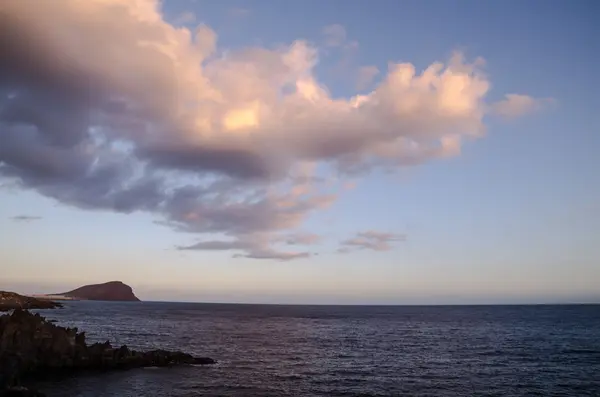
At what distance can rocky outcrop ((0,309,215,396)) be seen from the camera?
1855 inches

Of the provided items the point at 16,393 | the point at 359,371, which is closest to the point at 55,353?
the point at 16,393

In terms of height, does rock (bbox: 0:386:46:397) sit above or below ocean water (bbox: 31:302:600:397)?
above

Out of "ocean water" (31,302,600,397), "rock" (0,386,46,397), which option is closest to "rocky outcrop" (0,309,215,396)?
"ocean water" (31,302,600,397)

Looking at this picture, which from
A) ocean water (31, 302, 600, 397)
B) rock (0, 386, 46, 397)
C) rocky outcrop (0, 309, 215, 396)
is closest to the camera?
rock (0, 386, 46, 397)

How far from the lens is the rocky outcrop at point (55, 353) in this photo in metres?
47.1

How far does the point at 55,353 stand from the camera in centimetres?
5003

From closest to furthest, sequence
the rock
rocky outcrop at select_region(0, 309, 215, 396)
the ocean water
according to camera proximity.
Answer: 1. the rock
2. the ocean water
3. rocky outcrop at select_region(0, 309, 215, 396)

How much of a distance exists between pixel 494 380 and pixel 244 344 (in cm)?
4339

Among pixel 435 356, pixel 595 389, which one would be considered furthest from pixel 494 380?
pixel 435 356

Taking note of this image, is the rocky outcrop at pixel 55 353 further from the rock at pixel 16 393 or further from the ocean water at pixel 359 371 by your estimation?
the rock at pixel 16 393

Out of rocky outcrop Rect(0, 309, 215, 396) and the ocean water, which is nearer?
the ocean water

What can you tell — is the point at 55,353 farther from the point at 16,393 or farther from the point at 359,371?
the point at 359,371

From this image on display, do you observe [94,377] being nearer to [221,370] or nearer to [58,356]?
[58,356]

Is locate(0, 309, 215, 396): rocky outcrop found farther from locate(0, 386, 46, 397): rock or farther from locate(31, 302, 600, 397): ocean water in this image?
locate(0, 386, 46, 397): rock
